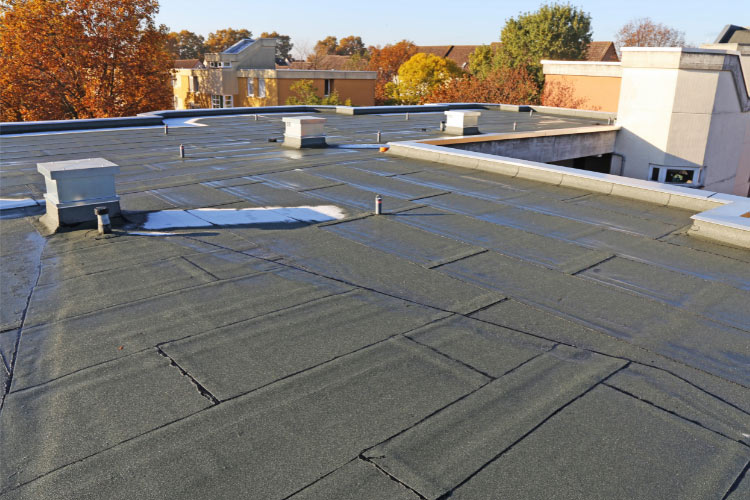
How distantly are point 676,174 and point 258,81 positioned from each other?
46.5m

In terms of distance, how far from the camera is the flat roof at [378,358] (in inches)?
179

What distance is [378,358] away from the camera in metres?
6.27

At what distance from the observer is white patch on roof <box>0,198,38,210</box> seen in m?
12.4

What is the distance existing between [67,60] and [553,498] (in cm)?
5116

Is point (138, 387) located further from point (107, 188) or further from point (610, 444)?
point (107, 188)

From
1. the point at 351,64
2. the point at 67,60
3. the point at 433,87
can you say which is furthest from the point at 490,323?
the point at 351,64

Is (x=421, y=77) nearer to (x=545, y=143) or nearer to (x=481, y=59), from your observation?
(x=481, y=59)

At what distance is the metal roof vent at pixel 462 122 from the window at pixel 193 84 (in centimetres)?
5185

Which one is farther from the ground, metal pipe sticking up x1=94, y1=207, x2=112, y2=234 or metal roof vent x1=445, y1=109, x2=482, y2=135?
metal roof vent x1=445, y1=109, x2=482, y2=135

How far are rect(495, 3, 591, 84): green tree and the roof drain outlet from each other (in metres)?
43.3

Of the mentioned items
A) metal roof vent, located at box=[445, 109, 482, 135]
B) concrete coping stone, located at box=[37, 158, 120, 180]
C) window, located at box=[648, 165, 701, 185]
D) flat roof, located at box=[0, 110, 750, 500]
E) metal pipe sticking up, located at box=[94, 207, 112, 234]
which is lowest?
window, located at box=[648, 165, 701, 185]

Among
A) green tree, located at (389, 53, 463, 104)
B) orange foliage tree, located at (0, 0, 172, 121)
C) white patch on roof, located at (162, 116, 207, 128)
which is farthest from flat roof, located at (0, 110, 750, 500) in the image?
green tree, located at (389, 53, 463, 104)

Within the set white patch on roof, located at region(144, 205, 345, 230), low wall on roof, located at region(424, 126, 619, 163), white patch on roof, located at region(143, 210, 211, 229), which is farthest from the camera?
low wall on roof, located at region(424, 126, 619, 163)

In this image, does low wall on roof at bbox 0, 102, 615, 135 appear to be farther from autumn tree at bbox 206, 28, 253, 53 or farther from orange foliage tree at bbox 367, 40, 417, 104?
autumn tree at bbox 206, 28, 253, 53
